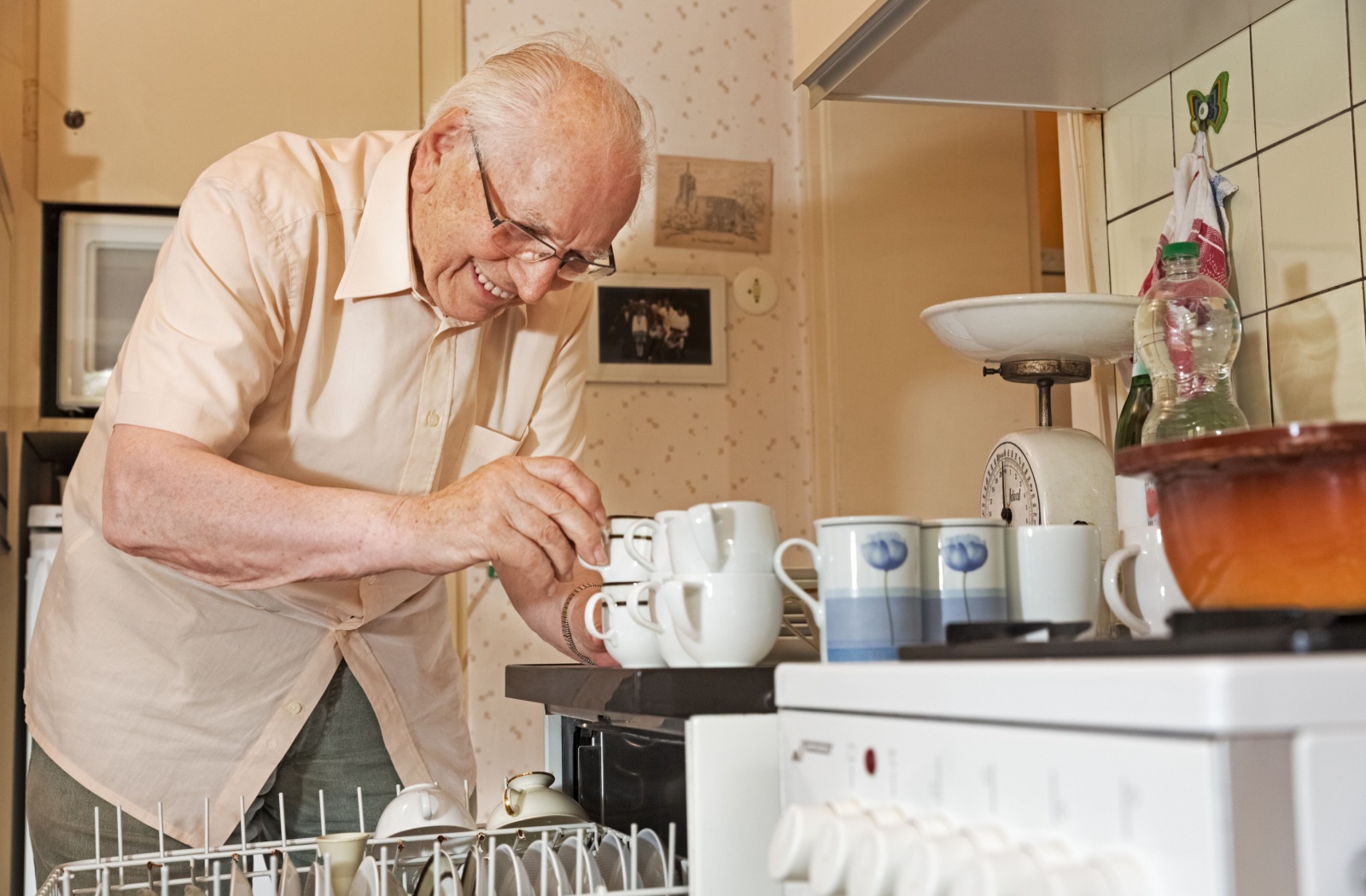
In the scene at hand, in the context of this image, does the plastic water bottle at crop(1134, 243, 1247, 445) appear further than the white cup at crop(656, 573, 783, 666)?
Yes

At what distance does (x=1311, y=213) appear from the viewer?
115cm

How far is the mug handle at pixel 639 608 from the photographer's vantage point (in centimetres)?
86

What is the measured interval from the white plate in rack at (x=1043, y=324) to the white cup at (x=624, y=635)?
0.47 meters

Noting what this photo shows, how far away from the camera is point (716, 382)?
2.67 meters

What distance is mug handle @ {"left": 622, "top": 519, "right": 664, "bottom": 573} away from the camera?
87 cm

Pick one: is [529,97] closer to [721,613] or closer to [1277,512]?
[721,613]

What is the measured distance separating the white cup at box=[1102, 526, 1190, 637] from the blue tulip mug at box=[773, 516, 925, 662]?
0.43ft

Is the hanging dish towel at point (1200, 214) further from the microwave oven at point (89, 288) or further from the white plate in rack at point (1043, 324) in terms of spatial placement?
the microwave oven at point (89, 288)

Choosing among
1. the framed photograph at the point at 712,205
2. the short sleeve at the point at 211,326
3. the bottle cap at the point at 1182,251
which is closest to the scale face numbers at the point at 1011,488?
the bottle cap at the point at 1182,251

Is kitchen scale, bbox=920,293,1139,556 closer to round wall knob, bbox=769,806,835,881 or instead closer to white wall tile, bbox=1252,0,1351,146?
white wall tile, bbox=1252,0,1351,146

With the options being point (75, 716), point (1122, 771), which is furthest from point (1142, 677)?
point (75, 716)

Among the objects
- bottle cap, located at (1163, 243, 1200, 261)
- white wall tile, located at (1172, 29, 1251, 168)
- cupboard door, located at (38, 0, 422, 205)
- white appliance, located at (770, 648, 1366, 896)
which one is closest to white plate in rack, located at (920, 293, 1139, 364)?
bottle cap, located at (1163, 243, 1200, 261)

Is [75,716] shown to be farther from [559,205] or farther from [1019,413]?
[1019,413]

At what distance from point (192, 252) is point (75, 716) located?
0.51 metres
